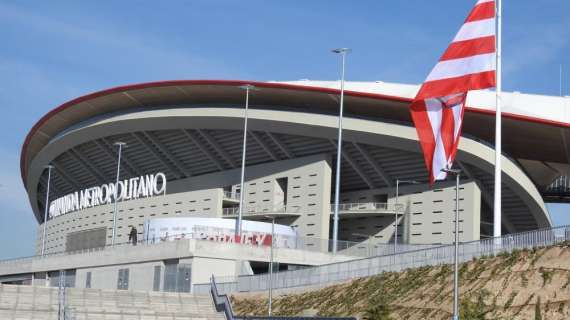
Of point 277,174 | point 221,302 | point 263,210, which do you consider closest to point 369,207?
point 277,174

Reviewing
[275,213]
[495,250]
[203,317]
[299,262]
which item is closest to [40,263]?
[275,213]

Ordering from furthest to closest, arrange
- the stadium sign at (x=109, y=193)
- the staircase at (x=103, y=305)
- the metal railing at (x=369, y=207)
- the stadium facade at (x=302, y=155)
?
the stadium sign at (x=109, y=193)
the metal railing at (x=369, y=207)
the stadium facade at (x=302, y=155)
the staircase at (x=103, y=305)

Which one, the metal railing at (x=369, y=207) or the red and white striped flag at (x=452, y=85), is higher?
the red and white striped flag at (x=452, y=85)

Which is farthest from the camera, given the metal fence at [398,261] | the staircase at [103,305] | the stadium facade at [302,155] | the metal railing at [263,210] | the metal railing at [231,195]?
the metal railing at [231,195]

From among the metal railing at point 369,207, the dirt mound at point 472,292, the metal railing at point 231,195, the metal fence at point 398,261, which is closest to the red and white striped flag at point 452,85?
the metal fence at point 398,261

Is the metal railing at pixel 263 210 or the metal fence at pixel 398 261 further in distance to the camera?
the metal railing at pixel 263 210

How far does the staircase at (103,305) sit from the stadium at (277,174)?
564cm

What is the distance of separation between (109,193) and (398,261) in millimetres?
47402

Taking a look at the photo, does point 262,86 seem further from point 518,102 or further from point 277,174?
point 518,102

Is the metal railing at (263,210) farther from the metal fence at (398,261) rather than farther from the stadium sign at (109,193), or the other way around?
the metal fence at (398,261)

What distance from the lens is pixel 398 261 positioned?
3909 cm

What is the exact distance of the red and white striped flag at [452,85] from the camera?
3531 cm

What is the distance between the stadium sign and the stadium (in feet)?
0.71

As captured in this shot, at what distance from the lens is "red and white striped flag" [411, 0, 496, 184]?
116ft
